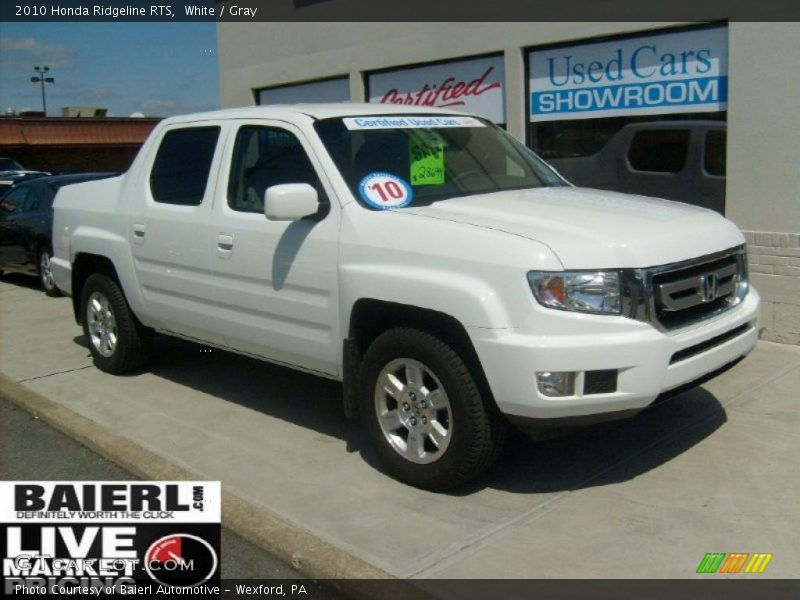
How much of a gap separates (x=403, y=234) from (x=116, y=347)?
3.31 metres

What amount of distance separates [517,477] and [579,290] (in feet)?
3.90

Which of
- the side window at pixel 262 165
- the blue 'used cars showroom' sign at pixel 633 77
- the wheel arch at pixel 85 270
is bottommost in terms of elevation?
the wheel arch at pixel 85 270

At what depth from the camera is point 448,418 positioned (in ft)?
14.8

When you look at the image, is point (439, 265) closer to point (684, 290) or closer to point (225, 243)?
point (684, 290)

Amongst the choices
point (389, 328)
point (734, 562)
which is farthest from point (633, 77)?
point (734, 562)

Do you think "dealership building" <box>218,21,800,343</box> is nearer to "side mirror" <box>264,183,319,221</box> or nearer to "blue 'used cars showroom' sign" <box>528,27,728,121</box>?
"blue 'used cars showroom' sign" <box>528,27,728,121</box>

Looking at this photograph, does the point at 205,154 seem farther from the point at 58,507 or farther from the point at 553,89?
the point at 553,89

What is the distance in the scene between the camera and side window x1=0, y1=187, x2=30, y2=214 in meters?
12.2

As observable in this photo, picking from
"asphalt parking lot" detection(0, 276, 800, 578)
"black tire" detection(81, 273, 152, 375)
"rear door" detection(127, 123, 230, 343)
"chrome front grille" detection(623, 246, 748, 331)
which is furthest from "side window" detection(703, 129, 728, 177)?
"black tire" detection(81, 273, 152, 375)

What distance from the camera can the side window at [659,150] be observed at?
802 cm

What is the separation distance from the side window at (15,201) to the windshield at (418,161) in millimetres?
8163

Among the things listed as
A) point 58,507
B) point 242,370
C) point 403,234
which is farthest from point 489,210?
point 242,370

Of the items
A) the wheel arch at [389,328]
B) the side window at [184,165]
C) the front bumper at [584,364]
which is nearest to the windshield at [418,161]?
the wheel arch at [389,328]

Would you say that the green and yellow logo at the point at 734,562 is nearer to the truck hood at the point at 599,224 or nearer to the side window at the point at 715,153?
the truck hood at the point at 599,224
